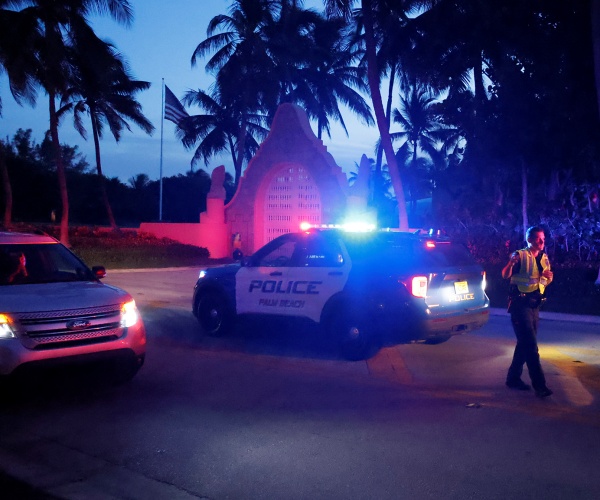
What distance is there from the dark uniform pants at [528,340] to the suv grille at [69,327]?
4.26 m

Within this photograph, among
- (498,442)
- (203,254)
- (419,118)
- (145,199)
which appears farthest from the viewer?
(145,199)

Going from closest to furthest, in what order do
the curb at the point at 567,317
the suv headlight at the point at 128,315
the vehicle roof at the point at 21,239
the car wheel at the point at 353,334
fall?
the suv headlight at the point at 128,315 → the vehicle roof at the point at 21,239 → the car wheel at the point at 353,334 → the curb at the point at 567,317

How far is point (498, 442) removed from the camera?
5.67 meters

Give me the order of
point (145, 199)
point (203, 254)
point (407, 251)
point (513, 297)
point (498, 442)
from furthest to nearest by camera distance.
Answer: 1. point (145, 199)
2. point (203, 254)
3. point (407, 251)
4. point (513, 297)
5. point (498, 442)

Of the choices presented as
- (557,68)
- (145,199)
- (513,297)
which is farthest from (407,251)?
(145,199)

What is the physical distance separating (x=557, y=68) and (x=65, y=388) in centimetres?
1746

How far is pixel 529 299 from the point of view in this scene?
23.8 ft

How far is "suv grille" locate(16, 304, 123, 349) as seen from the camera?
6.32m

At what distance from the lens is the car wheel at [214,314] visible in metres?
10.6

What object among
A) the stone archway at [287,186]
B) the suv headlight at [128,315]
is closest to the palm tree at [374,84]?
the stone archway at [287,186]

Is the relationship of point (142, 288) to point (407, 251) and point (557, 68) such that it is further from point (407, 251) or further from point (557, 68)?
point (557, 68)

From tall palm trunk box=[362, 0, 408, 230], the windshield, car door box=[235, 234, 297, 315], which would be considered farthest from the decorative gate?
the windshield

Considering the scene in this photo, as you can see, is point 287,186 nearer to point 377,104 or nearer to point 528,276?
point 377,104

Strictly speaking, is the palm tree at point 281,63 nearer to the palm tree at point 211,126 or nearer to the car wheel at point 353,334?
the palm tree at point 211,126
